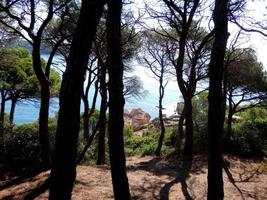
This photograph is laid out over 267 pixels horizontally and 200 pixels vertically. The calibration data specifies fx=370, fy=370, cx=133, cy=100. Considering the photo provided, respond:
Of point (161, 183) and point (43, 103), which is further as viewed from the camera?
point (43, 103)

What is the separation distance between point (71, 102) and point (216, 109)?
114 inches

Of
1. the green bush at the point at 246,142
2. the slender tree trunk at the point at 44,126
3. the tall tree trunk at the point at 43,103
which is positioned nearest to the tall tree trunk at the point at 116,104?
the tall tree trunk at the point at 43,103

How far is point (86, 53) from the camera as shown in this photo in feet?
12.3

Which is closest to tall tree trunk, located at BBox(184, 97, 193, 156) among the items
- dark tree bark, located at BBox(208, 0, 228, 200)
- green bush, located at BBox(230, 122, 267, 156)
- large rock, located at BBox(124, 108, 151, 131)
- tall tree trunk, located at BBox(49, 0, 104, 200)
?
green bush, located at BBox(230, 122, 267, 156)

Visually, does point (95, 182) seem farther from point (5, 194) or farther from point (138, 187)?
point (5, 194)

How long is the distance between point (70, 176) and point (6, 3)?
22.7 ft

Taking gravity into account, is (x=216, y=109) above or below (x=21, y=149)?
above

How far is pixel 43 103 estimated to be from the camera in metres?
9.44

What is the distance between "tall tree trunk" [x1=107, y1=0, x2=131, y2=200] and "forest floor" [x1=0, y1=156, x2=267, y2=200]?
2.52 metres

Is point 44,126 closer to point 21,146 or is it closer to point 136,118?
point 21,146

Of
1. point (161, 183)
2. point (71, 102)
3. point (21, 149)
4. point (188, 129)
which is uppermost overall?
point (188, 129)

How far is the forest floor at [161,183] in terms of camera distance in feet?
25.6

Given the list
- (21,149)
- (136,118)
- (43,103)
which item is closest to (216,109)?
(43,103)

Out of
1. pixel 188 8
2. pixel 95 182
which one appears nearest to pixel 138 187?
pixel 95 182
